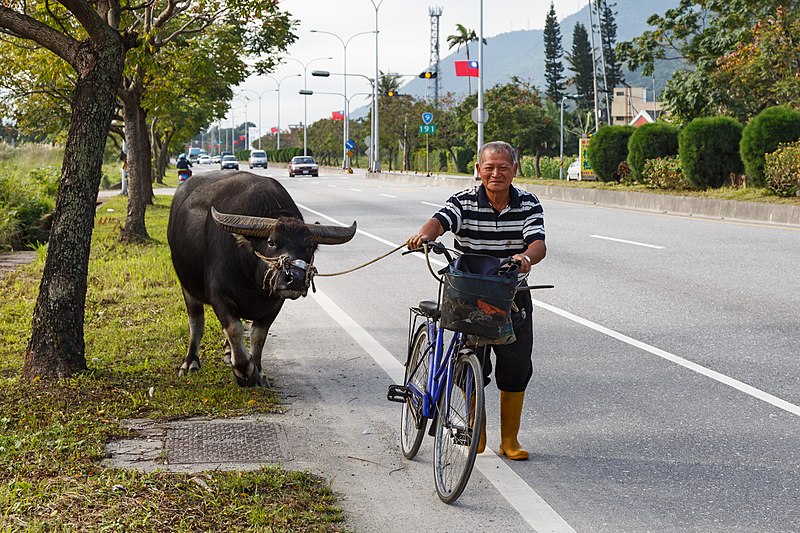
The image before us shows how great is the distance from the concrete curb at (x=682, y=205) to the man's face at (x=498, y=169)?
53.9 feet

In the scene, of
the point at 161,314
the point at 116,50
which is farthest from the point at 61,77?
the point at 116,50

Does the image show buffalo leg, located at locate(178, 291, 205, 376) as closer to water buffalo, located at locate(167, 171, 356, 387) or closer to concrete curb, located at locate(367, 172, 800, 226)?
water buffalo, located at locate(167, 171, 356, 387)

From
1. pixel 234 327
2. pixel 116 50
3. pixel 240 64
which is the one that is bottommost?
pixel 234 327

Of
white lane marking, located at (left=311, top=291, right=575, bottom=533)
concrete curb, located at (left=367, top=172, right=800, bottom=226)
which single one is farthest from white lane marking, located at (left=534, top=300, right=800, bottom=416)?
concrete curb, located at (left=367, top=172, right=800, bottom=226)

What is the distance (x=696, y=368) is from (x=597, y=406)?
1382mm

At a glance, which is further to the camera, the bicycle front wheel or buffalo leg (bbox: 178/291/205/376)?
buffalo leg (bbox: 178/291/205/376)

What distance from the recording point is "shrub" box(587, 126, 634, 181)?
3316 cm

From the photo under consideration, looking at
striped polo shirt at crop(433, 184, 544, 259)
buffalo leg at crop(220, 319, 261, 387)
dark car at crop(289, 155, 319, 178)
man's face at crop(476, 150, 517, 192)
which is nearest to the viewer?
man's face at crop(476, 150, 517, 192)

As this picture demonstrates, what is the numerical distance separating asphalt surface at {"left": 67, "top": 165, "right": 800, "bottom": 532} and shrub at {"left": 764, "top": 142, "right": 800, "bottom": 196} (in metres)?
9.69

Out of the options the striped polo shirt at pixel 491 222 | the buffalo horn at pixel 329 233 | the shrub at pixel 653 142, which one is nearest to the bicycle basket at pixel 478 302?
the striped polo shirt at pixel 491 222

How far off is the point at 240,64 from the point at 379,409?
2025 centimetres

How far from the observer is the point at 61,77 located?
23406 mm

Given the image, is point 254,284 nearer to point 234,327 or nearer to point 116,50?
point 234,327

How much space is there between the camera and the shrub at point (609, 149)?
109 feet
